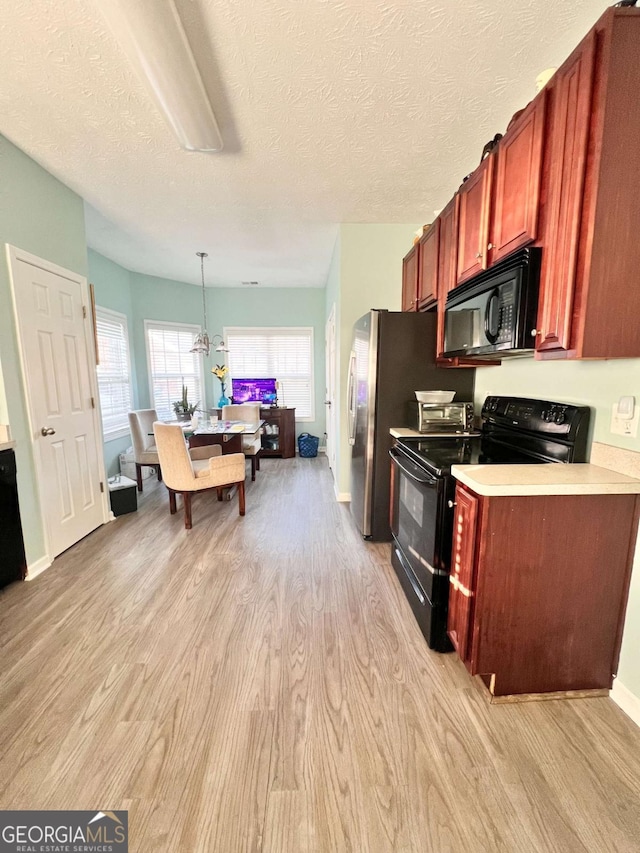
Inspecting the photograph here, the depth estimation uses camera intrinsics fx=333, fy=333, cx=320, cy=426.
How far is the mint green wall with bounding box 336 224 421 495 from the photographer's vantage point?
322 centimetres

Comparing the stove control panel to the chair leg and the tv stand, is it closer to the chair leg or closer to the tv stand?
the chair leg

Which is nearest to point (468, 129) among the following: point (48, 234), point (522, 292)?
point (522, 292)

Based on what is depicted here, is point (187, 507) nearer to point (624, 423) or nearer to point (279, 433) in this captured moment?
point (279, 433)

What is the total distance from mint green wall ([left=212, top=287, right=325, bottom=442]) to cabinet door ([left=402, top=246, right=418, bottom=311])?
9.70 feet

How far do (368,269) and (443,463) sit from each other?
2.42m

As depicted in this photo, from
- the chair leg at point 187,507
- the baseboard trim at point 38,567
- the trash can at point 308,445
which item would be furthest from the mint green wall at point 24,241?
the trash can at point 308,445

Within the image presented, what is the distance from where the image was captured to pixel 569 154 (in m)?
1.12

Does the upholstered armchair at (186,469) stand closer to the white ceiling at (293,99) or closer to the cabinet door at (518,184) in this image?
the white ceiling at (293,99)

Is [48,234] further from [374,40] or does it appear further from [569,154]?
[569,154]

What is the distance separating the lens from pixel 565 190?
1.14 m

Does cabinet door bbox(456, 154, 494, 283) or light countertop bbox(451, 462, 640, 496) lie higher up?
cabinet door bbox(456, 154, 494, 283)

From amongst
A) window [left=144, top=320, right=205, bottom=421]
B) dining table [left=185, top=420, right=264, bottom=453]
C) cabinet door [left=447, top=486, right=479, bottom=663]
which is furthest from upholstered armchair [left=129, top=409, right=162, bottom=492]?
cabinet door [left=447, top=486, right=479, bottom=663]

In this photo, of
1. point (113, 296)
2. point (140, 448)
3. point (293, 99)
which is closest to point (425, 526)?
point (293, 99)

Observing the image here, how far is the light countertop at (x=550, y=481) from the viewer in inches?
47.4
